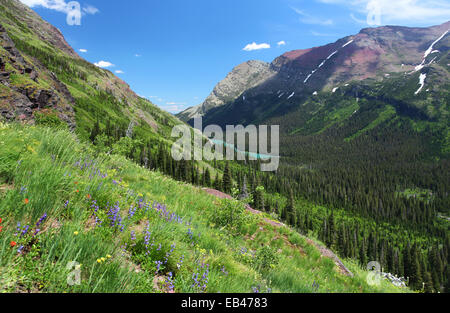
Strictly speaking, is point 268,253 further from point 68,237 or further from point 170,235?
point 68,237

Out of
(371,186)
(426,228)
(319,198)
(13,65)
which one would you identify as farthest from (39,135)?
(371,186)

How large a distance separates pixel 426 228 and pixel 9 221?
20535 centimetres

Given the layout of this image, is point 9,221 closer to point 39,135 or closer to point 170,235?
point 170,235

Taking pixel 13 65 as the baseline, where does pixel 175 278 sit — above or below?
below

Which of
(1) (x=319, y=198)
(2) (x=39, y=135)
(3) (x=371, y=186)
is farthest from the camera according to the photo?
(3) (x=371, y=186)

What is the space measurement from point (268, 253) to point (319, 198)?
186 meters

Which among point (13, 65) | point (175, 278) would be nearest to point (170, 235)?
point (175, 278)

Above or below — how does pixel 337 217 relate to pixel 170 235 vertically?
below

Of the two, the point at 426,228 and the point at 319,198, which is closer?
the point at 426,228
